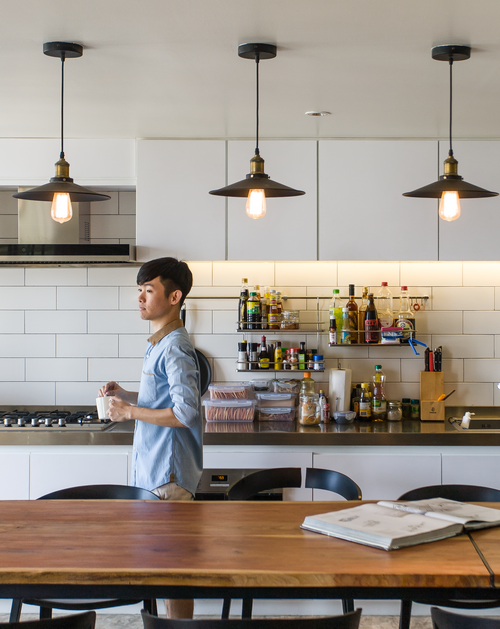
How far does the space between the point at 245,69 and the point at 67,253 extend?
4.51ft

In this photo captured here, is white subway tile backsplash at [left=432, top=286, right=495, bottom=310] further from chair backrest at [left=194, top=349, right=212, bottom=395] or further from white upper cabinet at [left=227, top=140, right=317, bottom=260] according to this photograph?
chair backrest at [left=194, top=349, right=212, bottom=395]

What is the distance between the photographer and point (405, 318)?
11.6 feet

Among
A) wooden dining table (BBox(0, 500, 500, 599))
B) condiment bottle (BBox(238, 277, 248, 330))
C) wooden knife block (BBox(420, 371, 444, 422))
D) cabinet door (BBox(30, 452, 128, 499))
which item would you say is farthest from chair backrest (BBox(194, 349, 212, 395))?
wooden dining table (BBox(0, 500, 500, 599))

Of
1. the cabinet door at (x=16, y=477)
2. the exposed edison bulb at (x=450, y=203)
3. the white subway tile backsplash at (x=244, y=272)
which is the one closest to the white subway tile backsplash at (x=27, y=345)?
the cabinet door at (x=16, y=477)

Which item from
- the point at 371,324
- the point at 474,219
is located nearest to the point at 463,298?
the point at 474,219

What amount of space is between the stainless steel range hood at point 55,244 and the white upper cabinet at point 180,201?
193mm

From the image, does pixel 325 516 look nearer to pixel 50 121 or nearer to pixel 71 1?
pixel 71 1

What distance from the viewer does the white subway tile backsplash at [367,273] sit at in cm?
365

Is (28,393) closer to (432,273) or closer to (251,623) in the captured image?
(432,273)

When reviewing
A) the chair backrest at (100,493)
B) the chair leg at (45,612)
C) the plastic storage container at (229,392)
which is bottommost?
the chair leg at (45,612)

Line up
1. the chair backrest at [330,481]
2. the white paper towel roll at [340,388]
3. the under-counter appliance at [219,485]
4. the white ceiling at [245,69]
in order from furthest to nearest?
the white paper towel roll at [340,388], the under-counter appliance at [219,485], the chair backrest at [330,481], the white ceiling at [245,69]

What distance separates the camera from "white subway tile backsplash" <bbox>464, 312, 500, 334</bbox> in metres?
3.62

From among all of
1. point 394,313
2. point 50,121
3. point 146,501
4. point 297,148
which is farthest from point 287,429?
point 50,121

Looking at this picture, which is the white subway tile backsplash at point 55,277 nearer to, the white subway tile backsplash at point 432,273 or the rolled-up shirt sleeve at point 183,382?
the rolled-up shirt sleeve at point 183,382
